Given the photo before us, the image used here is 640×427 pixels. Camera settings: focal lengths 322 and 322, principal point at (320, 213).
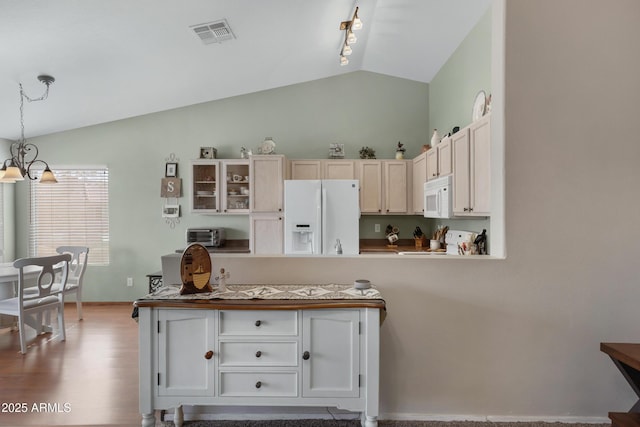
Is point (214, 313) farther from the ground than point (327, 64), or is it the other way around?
point (327, 64)

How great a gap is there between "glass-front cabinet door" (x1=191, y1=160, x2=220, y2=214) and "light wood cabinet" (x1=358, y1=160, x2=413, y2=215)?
6.77 feet

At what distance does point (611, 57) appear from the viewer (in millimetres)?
1973

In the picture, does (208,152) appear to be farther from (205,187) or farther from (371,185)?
(371,185)

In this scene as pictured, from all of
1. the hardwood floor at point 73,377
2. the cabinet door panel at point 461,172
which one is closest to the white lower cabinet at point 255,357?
the hardwood floor at point 73,377

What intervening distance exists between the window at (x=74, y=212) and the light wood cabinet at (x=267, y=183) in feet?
7.57

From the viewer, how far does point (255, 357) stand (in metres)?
1.71

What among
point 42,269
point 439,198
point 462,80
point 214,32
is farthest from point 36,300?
point 462,80

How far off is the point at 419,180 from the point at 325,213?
140cm

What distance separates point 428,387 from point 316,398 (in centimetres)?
77

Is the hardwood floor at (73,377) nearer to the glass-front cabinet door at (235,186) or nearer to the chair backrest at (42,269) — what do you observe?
the chair backrest at (42,269)

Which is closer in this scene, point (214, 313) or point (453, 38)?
point (214, 313)

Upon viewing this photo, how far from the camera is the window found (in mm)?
4773

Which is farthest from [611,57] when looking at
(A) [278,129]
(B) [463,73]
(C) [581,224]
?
(A) [278,129]

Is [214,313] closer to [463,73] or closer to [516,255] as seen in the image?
[516,255]
